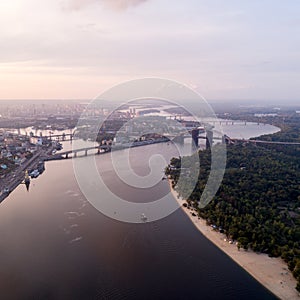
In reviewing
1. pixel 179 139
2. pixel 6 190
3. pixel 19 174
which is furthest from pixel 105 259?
pixel 179 139

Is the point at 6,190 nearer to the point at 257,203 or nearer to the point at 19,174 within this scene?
the point at 19,174

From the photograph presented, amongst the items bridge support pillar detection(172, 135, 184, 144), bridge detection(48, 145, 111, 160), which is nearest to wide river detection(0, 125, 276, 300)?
bridge detection(48, 145, 111, 160)

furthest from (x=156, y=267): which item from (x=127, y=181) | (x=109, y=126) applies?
(x=109, y=126)

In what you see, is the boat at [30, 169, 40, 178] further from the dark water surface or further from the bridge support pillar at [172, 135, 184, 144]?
the bridge support pillar at [172, 135, 184, 144]

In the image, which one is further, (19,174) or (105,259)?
(19,174)

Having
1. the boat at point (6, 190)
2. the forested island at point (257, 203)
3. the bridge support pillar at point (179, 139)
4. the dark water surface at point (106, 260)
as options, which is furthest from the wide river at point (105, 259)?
the bridge support pillar at point (179, 139)

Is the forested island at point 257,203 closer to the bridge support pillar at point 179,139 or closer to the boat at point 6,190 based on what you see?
the boat at point 6,190

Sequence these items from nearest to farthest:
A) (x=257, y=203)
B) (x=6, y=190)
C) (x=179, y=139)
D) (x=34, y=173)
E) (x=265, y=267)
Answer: (x=265, y=267) < (x=257, y=203) < (x=6, y=190) < (x=34, y=173) < (x=179, y=139)
